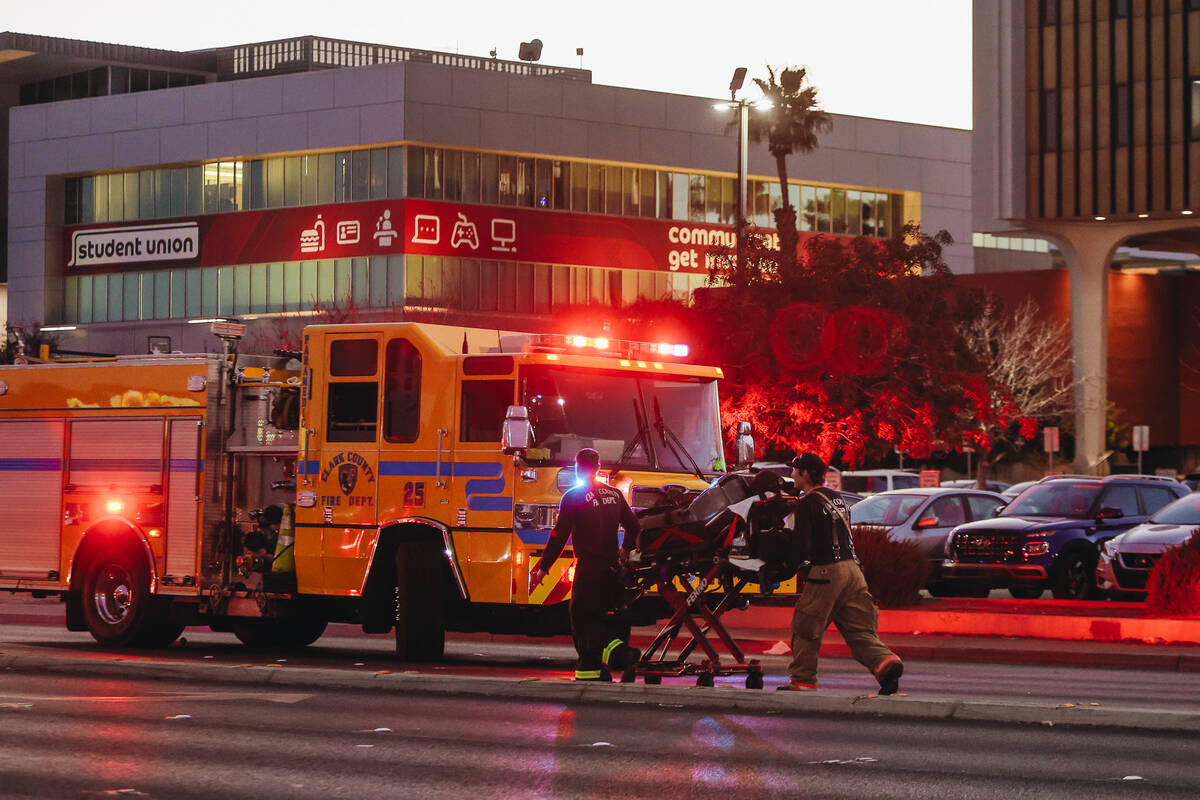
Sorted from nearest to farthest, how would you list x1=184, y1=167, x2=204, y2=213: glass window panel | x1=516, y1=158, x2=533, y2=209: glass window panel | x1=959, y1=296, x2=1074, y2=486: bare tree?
1. x1=959, y1=296, x2=1074, y2=486: bare tree
2. x1=516, y1=158, x2=533, y2=209: glass window panel
3. x1=184, y1=167, x2=204, y2=213: glass window panel

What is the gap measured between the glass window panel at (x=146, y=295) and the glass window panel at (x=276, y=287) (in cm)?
724

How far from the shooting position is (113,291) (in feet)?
302

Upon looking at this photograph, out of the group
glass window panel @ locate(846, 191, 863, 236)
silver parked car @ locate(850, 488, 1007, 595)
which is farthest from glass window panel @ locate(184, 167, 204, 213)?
silver parked car @ locate(850, 488, 1007, 595)

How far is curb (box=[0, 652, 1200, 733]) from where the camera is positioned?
12797 mm

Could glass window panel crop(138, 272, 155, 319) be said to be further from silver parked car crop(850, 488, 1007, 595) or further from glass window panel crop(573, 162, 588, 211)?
silver parked car crop(850, 488, 1007, 595)

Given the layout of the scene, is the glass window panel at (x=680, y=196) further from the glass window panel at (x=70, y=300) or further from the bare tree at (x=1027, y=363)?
the glass window panel at (x=70, y=300)

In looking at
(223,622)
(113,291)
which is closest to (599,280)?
(113,291)

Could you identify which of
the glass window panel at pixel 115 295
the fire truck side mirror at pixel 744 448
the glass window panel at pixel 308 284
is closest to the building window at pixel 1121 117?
the glass window panel at pixel 308 284

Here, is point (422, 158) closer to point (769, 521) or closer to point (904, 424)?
point (904, 424)

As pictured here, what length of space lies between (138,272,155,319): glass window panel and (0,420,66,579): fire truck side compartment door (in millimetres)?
72257

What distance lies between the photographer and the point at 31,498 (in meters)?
19.1

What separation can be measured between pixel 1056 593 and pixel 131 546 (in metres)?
13.6

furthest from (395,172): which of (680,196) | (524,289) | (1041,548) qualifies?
(1041,548)

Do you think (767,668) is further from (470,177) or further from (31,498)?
(470,177)
